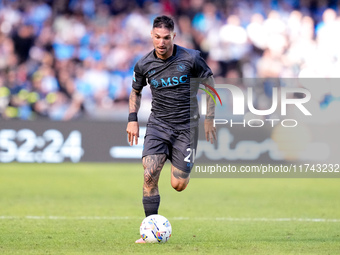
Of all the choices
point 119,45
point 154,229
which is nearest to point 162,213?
point 154,229

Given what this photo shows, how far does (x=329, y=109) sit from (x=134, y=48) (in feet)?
19.5

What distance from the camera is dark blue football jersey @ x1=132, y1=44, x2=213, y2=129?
7555 mm

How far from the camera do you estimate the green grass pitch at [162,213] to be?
7.12m

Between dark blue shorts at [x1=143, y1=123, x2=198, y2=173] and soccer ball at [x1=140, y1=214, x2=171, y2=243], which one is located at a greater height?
dark blue shorts at [x1=143, y1=123, x2=198, y2=173]

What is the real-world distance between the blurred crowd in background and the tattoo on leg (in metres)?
11.0

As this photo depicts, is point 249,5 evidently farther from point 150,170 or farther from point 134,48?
point 150,170

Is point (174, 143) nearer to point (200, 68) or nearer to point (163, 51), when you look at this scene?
point (200, 68)

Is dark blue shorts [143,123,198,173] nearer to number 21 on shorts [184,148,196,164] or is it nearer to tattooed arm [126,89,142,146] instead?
number 21 on shorts [184,148,196,164]

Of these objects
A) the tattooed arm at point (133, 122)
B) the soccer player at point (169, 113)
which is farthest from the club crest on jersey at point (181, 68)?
the tattooed arm at point (133, 122)

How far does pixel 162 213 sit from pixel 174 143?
287 centimetres

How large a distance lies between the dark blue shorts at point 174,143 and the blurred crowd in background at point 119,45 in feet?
35.4

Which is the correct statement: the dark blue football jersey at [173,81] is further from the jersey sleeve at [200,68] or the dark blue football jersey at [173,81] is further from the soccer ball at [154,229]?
the soccer ball at [154,229]

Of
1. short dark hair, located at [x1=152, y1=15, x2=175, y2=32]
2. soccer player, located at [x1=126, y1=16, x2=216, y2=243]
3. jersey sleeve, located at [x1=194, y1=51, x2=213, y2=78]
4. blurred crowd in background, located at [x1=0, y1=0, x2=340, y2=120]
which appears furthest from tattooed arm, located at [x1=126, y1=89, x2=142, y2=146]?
blurred crowd in background, located at [x1=0, y1=0, x2=340, y2=120]

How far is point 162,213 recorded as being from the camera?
10.4m
